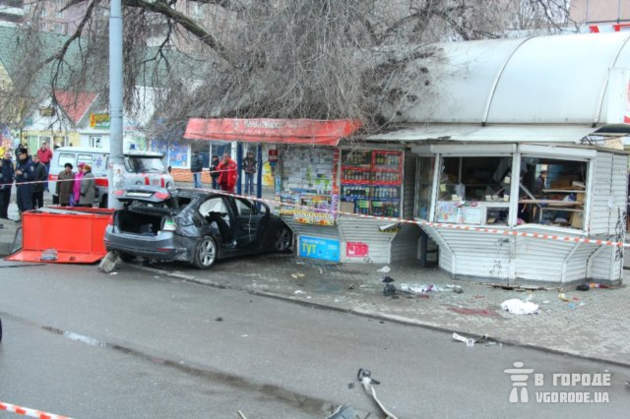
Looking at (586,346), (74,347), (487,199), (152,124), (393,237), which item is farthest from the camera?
(152,124)

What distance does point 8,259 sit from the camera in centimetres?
1078

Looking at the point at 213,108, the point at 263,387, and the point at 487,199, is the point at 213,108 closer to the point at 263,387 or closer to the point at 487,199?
the point at 487,199

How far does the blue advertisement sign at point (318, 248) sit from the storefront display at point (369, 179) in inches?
30.2

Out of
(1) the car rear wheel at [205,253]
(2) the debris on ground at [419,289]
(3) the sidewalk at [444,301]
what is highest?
(1) the car rear wheel at [205,253]

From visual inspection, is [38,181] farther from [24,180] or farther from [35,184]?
[24,180]

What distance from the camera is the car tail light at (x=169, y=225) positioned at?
32.0 feet

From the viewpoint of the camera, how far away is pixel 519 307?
314 inches

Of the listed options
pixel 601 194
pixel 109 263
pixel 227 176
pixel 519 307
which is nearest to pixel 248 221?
pixel 109 263

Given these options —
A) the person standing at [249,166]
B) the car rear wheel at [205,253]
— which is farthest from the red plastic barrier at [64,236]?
the person standing at [249,166]

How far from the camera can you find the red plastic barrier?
425 inches

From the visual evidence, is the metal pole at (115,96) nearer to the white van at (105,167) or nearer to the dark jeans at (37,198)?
the dark jeans at (37,198)

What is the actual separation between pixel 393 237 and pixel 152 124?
30.4ft

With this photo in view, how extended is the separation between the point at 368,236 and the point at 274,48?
12.5ft

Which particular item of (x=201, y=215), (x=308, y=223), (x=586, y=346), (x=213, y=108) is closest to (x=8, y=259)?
(x=201, y=215)
